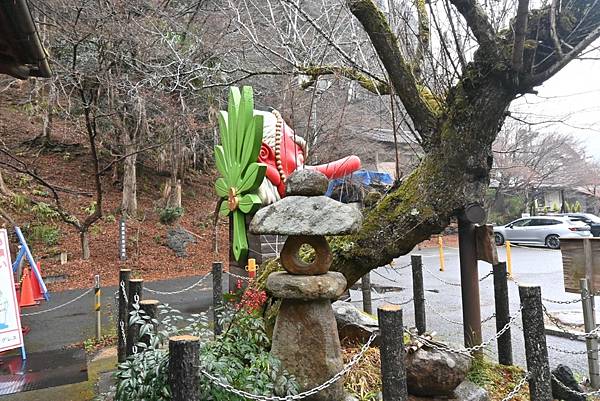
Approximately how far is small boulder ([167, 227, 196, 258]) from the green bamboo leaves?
772 cm

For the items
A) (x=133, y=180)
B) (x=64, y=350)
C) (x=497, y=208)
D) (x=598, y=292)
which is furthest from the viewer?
(x=497, y=208)

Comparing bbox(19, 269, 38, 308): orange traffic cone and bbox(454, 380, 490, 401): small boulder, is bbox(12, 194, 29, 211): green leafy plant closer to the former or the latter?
bbox(19, 269, 38, 308): orange traffic cone

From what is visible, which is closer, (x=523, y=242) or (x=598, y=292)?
(x=598, y=292)

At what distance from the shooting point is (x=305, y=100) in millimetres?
11109

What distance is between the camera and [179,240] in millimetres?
14602

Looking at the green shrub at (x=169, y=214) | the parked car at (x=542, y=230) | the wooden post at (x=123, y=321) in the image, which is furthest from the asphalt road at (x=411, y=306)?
the green shrub at (x=169, y=214)

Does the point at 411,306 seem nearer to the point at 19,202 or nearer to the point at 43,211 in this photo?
the point at 43,211

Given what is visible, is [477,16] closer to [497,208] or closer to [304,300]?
[304,300]

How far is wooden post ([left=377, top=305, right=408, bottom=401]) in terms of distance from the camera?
2777 mm

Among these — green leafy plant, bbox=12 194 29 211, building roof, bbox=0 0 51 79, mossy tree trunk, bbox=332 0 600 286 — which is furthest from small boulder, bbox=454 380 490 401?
green leafy plant, bbox=12 194 29 211

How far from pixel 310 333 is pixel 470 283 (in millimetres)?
→ 1995

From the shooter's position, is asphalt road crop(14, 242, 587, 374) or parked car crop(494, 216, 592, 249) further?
parked car crop(494, 216, 592, 249)

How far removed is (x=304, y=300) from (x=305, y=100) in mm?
8466

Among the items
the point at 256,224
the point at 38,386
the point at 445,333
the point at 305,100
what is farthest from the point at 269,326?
the point at 305,100
